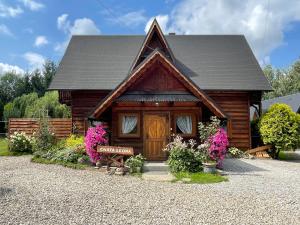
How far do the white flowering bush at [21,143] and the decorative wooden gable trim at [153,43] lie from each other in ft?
23.3

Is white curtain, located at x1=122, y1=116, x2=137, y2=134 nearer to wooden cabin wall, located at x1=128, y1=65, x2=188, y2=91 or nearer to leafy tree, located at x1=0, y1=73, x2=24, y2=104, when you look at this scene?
wooden cabin wall, located at x1=128, y1=65, x2=188, y2=91

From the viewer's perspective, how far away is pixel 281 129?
1606 cm

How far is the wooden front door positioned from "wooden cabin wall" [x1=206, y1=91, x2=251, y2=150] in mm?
4950

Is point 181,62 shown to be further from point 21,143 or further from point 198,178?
point 21,143

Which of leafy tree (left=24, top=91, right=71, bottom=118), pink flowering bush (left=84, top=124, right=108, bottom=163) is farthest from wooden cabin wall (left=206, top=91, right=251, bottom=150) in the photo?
leafy tree (left=24, top=91, right=71, bottom=118)

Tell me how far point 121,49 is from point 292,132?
12121 millimetres

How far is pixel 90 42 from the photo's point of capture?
2158cm

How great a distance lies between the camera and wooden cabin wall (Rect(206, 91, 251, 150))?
1791 centimetres

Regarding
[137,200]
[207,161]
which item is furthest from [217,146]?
[137,200]

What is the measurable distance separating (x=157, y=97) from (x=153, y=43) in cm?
568

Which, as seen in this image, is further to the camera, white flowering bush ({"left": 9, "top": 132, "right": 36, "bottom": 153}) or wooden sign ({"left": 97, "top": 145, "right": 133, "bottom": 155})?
white flowering bush ({"left": 9, "top": 132, "right": 36, "bottom": 153})

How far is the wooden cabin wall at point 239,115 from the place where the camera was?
17.9 m

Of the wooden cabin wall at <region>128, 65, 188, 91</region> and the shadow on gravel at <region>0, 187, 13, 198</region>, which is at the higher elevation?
the wooden cabin wall at <region>128, 65, 188, 91</region>

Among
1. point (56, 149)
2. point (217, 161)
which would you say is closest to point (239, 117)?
point (217, 161)
